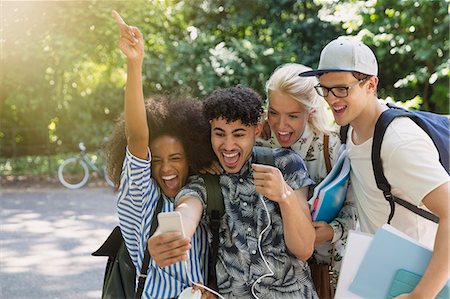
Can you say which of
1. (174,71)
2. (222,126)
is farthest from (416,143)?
(174,71)

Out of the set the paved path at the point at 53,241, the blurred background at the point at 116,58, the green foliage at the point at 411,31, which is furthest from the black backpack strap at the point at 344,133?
the blurred background at the point at 116,58

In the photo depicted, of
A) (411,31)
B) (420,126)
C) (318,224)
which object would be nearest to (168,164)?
(318,224)

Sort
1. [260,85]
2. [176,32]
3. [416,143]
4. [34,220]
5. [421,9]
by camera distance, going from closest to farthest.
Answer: [416,143] → [34,220] → [421,9] → [260,85] → [176,32]

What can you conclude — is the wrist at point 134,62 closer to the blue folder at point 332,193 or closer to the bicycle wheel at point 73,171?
the blue folder at point 332,193

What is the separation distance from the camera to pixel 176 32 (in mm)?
15148

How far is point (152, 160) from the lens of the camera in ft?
8.64

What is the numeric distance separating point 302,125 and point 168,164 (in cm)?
68

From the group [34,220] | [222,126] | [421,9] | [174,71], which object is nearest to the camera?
[222,126]

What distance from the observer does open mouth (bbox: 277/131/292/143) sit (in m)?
2.90

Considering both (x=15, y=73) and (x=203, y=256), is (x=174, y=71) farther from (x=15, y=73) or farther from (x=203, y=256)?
(x=203, y=256)

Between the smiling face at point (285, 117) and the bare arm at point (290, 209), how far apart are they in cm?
45

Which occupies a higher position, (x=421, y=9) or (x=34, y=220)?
(x=421, y=9)

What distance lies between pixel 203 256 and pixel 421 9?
8429 mm

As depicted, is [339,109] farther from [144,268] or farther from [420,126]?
[144,268]
